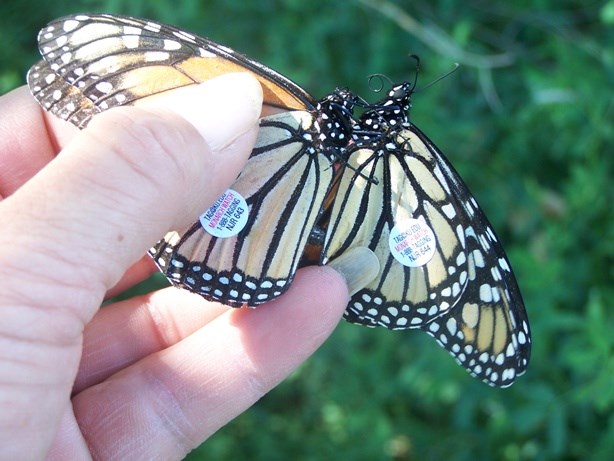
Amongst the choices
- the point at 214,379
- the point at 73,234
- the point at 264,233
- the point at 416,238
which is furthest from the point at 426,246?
the point at 73,234

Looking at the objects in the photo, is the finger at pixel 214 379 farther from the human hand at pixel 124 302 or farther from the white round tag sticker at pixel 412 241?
the white round tag sticker at pixel 412 241

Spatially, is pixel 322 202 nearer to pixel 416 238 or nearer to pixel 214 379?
pixel 416 238

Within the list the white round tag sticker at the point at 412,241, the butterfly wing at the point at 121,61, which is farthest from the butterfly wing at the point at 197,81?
the white round tag sticker at the point at 412,241

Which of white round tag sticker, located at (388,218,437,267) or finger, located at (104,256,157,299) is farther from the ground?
white round tag sticker, located at (388,218,437,267)

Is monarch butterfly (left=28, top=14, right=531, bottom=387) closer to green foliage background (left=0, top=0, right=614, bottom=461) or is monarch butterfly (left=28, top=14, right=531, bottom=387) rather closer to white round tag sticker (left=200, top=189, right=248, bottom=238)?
white round tag sticker (left=200, top=189, right=248, bottom=238)

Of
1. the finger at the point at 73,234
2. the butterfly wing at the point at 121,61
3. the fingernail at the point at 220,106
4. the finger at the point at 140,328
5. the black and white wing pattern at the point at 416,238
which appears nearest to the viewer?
the finger at the point at 73,234

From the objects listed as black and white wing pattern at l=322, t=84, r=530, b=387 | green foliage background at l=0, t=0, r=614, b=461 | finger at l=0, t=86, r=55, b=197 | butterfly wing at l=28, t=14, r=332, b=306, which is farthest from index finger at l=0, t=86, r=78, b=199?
black and white wing pattern at l=322, t=84, r=530, b=387
